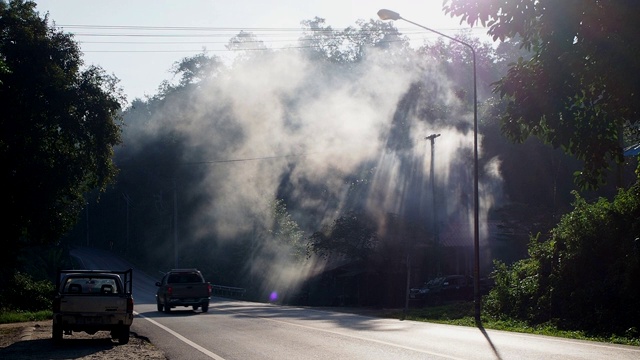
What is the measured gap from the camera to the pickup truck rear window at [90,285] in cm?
1825

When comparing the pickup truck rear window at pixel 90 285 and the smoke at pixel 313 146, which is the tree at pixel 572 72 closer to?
the pickup truck rear window at pixel 90 285

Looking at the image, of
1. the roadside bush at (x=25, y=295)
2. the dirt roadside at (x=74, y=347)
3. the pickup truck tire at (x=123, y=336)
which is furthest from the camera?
the roadside bush at (x=25, y=295)

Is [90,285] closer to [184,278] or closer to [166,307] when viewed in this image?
[166,307]

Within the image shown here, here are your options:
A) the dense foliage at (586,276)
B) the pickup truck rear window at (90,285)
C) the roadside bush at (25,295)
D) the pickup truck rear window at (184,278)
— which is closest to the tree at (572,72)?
the dense foliage at (586,276)

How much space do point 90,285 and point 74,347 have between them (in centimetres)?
195

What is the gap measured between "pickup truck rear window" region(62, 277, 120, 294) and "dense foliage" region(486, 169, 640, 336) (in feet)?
41.1

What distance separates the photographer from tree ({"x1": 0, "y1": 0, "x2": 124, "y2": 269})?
28.3 m

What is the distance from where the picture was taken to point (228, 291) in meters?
59.6

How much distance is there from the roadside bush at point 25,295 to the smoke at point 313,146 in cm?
2097

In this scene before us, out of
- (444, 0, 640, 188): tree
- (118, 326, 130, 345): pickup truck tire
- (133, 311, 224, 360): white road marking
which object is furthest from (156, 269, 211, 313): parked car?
(444, 0, 640, 188): tree

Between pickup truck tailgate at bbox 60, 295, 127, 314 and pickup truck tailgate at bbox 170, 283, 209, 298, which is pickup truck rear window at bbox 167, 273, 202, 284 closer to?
pickup truck tailgate at bbox 170, 283, 209, 298

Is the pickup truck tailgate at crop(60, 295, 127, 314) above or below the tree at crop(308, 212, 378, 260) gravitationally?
below

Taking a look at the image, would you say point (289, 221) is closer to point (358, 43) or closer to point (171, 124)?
point (171, 124)

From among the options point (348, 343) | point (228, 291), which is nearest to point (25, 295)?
point (348, 343)
